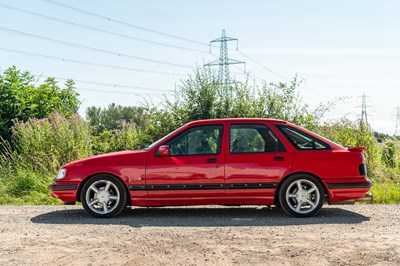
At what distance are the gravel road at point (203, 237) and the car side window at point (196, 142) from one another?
109 cm

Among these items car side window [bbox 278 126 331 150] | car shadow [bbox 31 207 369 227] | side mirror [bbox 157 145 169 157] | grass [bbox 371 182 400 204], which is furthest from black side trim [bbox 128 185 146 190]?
grass [bbox 371 182 400 204]

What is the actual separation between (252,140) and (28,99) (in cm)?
1236

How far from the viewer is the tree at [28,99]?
729 inches

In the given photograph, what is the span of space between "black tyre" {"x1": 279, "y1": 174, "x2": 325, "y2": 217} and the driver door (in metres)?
0.99

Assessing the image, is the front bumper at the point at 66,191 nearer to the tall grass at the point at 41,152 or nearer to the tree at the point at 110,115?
the tall grass at the point at 41,152

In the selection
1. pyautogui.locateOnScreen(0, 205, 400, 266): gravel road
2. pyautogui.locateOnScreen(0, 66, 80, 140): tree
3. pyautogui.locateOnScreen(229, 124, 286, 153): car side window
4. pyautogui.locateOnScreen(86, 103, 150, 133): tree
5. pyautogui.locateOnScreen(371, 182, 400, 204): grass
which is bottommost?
pyautogui.locateOnScreen(0, 205, 400, 266): gravel road

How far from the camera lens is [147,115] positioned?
1579 cm

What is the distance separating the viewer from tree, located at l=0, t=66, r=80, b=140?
1852cm

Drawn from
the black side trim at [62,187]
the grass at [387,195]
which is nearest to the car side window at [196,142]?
the black side trim at [62,187]

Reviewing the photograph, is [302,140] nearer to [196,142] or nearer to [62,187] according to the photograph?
[196,142]

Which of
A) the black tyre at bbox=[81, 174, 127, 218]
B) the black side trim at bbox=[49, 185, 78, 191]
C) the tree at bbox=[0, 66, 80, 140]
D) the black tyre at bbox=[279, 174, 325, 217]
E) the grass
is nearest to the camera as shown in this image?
the black tyre at bbox=[279, 174, 325, 217]

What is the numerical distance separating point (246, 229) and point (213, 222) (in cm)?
84

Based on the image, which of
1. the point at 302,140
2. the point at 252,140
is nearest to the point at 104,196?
the point at 252,140

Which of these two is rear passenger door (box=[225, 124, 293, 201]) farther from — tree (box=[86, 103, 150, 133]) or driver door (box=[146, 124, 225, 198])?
tree (box=[86, 103, 150, 133])
